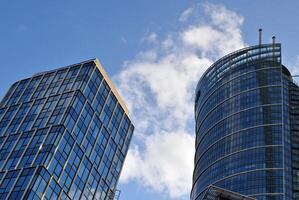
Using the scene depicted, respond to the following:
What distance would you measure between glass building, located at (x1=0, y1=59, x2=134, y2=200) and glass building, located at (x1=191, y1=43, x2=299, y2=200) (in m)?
57.9

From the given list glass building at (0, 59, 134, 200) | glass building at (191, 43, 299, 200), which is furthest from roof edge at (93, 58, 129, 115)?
glass building at (191, 43, 299, 200)

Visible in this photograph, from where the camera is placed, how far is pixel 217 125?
190m

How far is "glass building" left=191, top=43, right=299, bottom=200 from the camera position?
162m

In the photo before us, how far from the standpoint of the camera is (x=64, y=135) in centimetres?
9800

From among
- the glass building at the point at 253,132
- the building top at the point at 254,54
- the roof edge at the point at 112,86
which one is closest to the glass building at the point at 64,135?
the roof edge at the point at 112,86

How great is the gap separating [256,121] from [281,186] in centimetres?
2638

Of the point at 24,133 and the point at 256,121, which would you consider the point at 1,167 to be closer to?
the point at 24,133

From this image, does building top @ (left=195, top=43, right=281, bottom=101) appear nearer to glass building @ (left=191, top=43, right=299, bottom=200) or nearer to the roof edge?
glass building @ (left=191, top=43, right=299, bottom=200)

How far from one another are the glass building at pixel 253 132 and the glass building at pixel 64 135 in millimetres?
57857

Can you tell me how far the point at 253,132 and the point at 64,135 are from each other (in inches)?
3629

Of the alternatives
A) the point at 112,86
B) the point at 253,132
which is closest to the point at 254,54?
the point at 253,132

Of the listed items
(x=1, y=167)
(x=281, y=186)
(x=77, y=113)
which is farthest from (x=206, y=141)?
(x=1, y=167)

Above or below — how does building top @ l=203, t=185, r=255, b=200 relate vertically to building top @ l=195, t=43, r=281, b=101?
below

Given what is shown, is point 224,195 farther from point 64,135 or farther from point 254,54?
point 254,54
